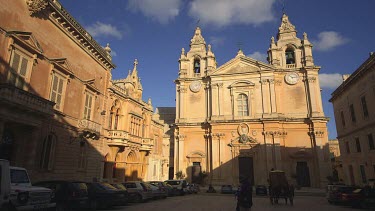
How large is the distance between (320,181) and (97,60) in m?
26.7

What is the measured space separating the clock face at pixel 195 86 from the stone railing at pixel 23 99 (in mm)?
24620

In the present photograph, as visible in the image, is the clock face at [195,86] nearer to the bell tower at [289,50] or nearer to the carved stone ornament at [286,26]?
the bell tower at [289,50]

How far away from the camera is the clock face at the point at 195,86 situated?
3648 cm

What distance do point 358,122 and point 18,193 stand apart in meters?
25.6

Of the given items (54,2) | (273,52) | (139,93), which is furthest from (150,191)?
(273,52)

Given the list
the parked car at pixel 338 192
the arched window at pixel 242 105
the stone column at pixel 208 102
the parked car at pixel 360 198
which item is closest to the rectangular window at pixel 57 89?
the parked car at pixel 338 192

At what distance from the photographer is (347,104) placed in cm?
2547

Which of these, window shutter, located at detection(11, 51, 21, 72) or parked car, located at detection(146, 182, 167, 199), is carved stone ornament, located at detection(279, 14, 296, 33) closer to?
parked car, located at detection(146, 182, 167, 199)

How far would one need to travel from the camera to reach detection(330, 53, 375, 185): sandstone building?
20.6 m

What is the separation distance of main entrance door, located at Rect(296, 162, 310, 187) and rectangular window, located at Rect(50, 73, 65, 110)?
26.7 m

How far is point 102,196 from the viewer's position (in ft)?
37.0

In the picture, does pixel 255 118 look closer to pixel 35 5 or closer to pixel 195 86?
pixel 195 86

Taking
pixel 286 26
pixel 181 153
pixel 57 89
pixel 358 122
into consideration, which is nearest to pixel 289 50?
pixel 286 26

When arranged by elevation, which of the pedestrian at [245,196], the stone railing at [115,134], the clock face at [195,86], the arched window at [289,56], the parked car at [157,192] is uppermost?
the arched window at [289,56]
